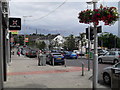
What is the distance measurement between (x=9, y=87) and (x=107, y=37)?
95.4m

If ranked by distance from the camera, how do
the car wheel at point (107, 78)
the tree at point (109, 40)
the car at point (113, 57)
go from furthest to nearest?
the tree at point (109, 40)
the car at point (113, 57)
the car wheel at point (107, 78)

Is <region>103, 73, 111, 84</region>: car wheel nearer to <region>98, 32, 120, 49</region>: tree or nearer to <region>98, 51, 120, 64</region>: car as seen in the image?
<region>98, 51, 120, 64</region>: car

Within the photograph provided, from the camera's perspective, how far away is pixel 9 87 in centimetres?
828

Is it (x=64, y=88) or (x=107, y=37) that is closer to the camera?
(x=64, y=88)

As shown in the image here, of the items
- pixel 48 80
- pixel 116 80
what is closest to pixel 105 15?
pixel 116 80

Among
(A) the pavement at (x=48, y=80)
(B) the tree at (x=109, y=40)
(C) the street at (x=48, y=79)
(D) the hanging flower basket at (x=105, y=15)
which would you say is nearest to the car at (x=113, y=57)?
(C) the street at (x=48, y=79)

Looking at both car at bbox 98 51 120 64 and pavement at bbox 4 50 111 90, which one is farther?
car at bbox 98 51 120 64

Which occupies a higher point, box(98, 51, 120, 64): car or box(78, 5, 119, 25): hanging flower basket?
box(78, 5, 119, 25): hanging flower basket

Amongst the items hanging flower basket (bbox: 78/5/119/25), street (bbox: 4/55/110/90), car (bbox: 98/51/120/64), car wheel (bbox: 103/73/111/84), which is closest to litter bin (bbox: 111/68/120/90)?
hanging flower basket (bbox: 78/5/119/25)

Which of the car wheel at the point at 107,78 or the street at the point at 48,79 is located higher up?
the car wheel at the point at 107,78

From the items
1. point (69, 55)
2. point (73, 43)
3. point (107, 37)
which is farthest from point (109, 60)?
point (107, 37)

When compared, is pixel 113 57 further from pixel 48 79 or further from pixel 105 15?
pixel 105 15

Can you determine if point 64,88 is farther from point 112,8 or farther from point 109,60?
point 109,60

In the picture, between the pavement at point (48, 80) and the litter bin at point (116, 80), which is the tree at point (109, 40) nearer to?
the pavement at point (48, 80)
